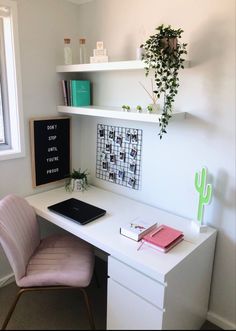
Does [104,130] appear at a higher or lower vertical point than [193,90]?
lower

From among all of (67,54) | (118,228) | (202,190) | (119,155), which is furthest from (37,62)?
(202,190)

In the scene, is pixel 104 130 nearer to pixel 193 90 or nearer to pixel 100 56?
pixel 100 56

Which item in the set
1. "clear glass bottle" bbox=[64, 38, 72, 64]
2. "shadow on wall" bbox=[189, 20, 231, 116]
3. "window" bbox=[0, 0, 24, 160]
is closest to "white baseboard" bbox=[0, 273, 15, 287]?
"window" bbox=[0, 0, 24, 160]

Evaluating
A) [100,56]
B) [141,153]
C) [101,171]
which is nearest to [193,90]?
[141,153]

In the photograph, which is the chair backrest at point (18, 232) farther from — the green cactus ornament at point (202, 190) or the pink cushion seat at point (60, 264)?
the green cactus ornament at point (202, 190)

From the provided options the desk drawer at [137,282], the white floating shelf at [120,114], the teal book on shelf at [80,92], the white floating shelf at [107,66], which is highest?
the white floating shelf at [107,66]

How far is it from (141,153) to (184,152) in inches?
14.1

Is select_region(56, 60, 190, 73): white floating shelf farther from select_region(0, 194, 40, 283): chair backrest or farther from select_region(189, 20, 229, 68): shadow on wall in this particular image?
select_region(0, 194, 40, 283): chair backrest

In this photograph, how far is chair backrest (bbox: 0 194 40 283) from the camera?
1.56 meters

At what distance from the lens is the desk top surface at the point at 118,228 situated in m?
1.39

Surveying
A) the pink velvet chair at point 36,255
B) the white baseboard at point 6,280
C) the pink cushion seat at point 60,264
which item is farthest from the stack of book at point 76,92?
the white baseboard at point 6,280

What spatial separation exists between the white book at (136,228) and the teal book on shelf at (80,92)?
3.49ft

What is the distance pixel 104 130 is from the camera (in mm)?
2287

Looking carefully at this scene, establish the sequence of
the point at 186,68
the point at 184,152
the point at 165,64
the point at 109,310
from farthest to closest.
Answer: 1. the point at 184,152
2. the point at 186,68
3. the point at 165,64
4. the point at 109,310
